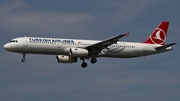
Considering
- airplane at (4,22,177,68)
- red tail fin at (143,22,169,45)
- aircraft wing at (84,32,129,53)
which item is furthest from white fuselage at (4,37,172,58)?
red tail fin at (143,22,169,45)

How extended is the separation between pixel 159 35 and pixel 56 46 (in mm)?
21141

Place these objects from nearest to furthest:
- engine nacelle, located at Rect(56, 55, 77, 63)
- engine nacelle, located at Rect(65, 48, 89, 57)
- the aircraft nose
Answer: the aircraft nose, engine nacelle, located at Rect(65, 48, 89, 57), engine nacelle, located at Rect(56, 55, 77, 63)

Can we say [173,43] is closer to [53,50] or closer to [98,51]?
[98,51]

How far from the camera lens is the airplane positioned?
3127 inches

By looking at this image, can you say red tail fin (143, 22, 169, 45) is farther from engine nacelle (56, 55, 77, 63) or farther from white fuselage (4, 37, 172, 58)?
engine nacelle (56, 55, 77, 63)

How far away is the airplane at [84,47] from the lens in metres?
79.4

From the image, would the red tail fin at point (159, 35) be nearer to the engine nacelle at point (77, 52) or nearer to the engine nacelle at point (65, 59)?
the engine nacelle at point (65, 59)

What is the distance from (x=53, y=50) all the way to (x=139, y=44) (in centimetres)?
1579

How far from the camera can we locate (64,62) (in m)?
86.6

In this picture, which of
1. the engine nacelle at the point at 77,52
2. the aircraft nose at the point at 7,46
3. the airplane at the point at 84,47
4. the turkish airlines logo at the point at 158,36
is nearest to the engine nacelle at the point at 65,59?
the airplane at the point at 84,47

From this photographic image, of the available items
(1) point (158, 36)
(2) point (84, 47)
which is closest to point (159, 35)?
(1) point (158, 36)

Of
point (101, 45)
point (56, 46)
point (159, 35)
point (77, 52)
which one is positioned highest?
point (159, 35)

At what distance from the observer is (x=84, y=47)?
82.6 meters

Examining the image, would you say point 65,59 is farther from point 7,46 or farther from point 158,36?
point 158,36
